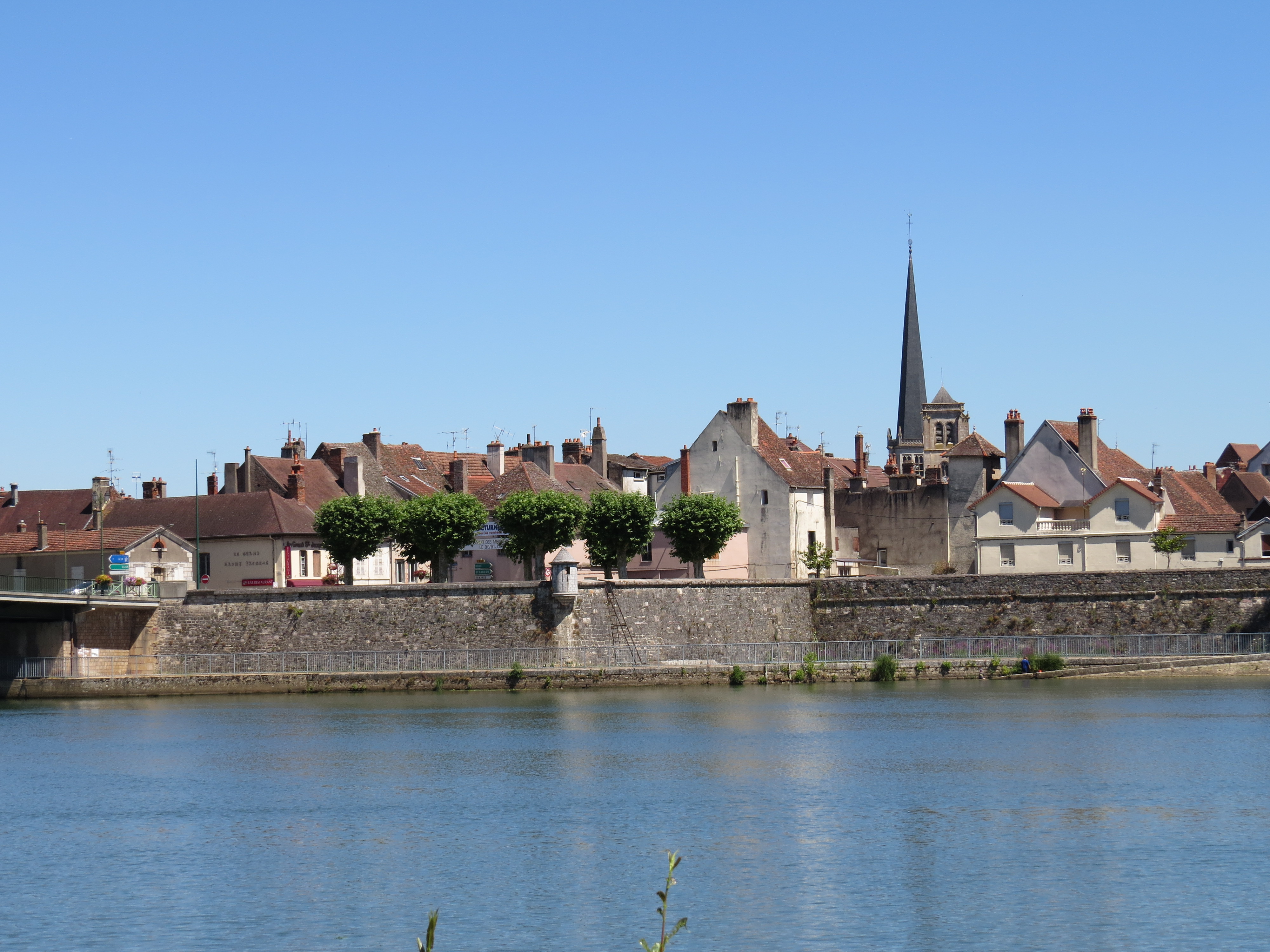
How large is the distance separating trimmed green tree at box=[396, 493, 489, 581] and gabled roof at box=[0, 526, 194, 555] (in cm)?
1077

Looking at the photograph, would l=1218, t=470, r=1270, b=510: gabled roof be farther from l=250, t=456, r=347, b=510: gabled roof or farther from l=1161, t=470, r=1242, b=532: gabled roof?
l=250, t=456, r=347, b=510: gabled roof

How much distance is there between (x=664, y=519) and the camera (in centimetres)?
7794

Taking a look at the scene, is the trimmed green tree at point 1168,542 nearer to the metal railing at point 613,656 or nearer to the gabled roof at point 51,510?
the metal railing at point 613,656

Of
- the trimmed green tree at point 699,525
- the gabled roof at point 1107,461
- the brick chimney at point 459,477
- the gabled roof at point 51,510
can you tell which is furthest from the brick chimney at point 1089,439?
the gabled roof at point 51,510

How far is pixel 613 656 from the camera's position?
6994 centimetres

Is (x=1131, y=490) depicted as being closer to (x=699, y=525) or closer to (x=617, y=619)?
(x=699, y=525)

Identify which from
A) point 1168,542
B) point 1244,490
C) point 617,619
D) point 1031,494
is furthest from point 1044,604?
point 1244,490

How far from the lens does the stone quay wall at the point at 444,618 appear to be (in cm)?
7025

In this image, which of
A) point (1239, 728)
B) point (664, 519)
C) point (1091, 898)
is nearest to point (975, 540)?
A: point (664, 519)

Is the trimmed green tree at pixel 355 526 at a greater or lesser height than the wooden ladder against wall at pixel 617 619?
greater

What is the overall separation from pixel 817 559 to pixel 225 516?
97.3 ft

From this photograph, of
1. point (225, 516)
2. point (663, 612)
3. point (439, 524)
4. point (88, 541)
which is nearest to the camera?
point (663, 612)

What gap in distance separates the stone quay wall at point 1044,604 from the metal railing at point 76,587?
2996 cm

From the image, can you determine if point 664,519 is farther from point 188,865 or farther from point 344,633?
point 188,865
